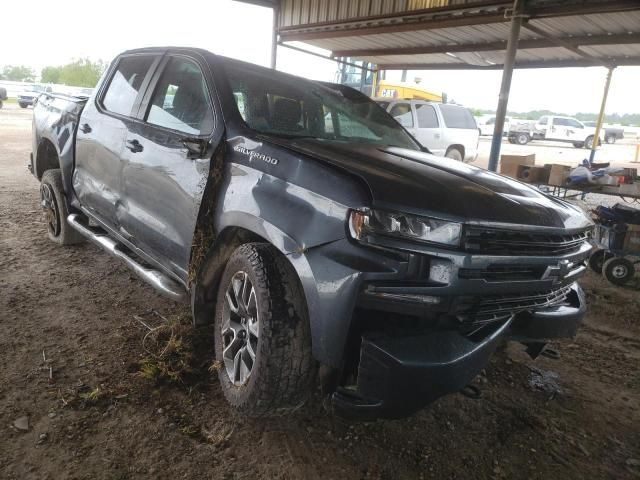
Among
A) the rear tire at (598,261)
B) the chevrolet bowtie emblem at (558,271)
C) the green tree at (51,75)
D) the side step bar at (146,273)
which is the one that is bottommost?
the rear tire at (598,261)

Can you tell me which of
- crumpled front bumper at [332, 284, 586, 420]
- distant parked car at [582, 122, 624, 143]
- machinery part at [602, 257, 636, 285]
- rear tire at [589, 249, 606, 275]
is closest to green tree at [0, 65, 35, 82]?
distant parked car at [582, 122, 624, 143]

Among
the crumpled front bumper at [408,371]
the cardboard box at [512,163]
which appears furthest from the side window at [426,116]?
the crumpled front bumper at [408,371]

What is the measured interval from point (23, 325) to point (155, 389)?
3.90ft

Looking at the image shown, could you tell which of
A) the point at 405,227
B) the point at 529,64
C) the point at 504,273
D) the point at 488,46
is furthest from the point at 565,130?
the point at 405,227

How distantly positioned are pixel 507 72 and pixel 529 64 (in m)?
6.16

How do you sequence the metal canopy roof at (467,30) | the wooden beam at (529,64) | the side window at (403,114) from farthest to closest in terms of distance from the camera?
the wooden beam at (529,64) < the side window at (403,114) < the metal canopy roof at (467,30)

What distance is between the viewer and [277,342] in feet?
6.49

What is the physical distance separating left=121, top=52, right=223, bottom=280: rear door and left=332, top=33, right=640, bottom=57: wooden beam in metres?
9.38

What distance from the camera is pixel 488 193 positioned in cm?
212

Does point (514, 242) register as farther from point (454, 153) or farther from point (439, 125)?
point (454, 153)

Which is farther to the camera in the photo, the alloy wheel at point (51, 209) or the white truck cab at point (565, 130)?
the white truck cab at point (565, 130)

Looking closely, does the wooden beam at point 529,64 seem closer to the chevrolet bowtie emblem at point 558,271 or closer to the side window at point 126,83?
the side window at point 126,83

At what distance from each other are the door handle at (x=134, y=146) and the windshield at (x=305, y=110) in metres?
0.72

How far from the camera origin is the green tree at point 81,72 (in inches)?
2219
